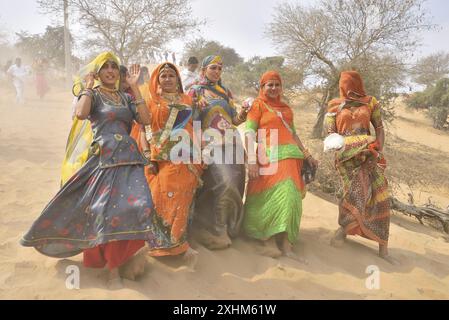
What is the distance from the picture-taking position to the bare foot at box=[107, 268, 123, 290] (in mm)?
3070

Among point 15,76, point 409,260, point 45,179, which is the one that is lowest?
point 409,260

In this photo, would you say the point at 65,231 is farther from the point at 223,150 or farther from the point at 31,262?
the point at 223,150

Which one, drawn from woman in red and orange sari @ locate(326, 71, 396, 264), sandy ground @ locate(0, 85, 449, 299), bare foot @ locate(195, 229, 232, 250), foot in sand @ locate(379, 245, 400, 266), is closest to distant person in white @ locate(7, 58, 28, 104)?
sandy ground @ locate(0, 85, 449, 299)

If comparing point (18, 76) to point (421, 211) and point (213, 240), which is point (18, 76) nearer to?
point (213, 240)

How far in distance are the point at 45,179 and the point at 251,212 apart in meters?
3.60

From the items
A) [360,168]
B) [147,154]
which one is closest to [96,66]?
[147,154]

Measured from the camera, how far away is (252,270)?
3.70m

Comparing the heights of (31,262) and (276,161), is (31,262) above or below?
below

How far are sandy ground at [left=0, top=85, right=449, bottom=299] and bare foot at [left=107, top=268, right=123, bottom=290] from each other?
50 mm

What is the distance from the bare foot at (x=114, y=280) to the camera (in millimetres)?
3070

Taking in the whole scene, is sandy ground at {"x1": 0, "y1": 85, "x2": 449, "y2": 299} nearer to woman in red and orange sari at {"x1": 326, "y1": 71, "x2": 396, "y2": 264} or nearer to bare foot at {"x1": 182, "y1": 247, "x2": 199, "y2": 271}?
bare foot at {"x1": 182, "y1": 247, "x2": 199, "y2": 271}

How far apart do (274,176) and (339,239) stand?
1.09 meters
